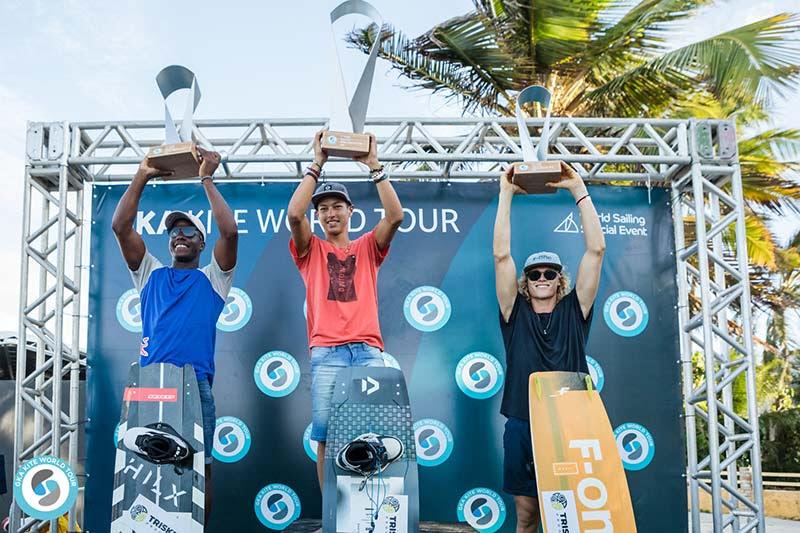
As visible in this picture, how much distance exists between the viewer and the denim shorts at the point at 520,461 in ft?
11.2

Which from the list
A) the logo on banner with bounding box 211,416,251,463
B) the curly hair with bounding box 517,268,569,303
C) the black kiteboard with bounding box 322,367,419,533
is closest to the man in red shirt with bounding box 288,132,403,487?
the black kiteboard with bounding box 322,367,419,533

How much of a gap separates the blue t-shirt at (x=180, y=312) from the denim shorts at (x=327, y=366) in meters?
0.60

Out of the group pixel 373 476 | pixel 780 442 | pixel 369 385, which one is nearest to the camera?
pixel 373 476

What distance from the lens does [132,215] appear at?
143 inches

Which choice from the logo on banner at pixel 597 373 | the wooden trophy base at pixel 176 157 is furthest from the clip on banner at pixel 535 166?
the wooden trophy base at pixel 176 157

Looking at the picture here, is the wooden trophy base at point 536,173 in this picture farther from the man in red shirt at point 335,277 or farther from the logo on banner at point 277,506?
the logo on banner at point 277,506

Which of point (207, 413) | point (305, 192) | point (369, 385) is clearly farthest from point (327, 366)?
point (305, 192)

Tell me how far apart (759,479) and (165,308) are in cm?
348

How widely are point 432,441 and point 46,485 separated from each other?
87.5 inches

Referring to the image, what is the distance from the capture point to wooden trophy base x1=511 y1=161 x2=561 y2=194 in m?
3.52

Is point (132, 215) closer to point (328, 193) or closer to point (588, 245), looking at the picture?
point (328, 193)

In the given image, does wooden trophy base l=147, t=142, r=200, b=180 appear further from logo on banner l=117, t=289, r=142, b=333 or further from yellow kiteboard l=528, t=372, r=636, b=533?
yellow kiteboard l=528, t=372, r=636, b=533

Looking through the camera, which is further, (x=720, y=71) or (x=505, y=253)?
(x=720, y=71)

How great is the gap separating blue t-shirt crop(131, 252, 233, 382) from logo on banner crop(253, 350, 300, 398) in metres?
0.93
